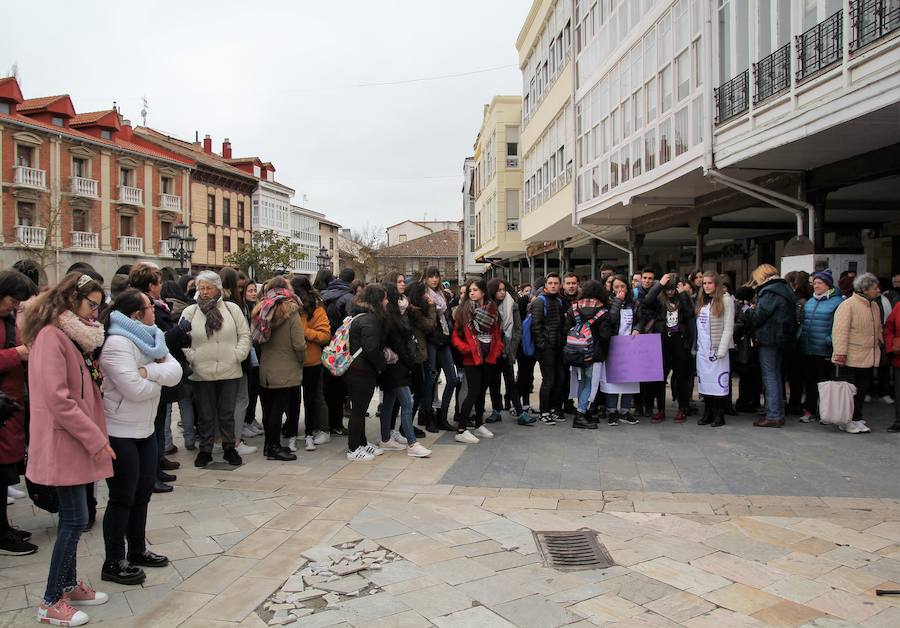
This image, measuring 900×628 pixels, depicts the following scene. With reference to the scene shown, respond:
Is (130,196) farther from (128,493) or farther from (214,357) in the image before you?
(128,493)

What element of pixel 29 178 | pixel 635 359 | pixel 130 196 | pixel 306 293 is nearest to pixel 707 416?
pixel 635 359

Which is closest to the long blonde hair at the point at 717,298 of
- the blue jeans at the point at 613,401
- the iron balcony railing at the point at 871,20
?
the blue jeans at the point at 613,401

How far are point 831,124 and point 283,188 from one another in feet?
195

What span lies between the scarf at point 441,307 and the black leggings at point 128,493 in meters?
4.42

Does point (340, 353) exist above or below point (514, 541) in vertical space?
above

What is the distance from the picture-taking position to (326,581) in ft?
13.3

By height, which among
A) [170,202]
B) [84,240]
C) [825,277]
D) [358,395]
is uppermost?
[170,202]

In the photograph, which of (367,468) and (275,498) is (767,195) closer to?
(367,468)

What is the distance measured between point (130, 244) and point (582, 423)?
41134 mm

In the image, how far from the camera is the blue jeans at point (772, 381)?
318 inches

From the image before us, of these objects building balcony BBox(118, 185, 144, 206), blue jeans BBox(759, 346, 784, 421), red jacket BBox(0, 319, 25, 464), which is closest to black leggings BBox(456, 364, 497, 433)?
blue jeans BBox(759, 346, 784, 421)

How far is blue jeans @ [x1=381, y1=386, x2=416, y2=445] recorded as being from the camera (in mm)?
7164

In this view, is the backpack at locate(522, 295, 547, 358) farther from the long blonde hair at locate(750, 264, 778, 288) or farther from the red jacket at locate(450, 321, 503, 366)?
the long blonde hair at locate(750, 264, 778, 288)

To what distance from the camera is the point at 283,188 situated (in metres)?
62.7
